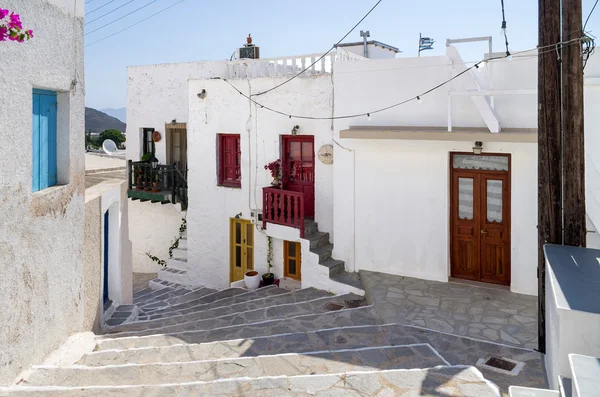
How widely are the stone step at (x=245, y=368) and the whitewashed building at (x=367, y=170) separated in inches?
148

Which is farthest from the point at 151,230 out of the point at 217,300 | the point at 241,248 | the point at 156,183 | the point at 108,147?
the point at 108,147

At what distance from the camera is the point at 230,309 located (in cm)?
1010

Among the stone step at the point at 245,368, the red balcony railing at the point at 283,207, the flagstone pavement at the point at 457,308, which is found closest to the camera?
the stone step at the point at 245,368

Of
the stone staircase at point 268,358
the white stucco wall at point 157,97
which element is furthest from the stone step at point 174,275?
the stone staircase at point 268,358

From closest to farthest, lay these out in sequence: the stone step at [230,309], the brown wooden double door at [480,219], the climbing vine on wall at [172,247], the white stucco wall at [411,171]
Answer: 1. the stone step at [230,309]
2. the white stucco wall at [411,171]
3. the brown wooden double door at [480,219]
4. the climbing vine on wall at [172,247]

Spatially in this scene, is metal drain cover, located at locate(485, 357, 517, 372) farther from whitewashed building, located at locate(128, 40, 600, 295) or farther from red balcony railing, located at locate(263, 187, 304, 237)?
red balcony railing, located at locate(263, 187, 304, 237)

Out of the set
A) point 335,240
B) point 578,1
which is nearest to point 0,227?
point 578,1

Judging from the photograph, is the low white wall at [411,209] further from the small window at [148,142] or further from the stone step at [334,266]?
the small window at [148,142]

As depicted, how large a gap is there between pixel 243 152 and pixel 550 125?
27.7 feet

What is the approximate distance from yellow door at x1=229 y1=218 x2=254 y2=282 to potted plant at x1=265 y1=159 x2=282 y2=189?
1.50 meters

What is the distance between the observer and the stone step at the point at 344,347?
6113 mm

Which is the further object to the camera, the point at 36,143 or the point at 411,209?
the point at 411,209

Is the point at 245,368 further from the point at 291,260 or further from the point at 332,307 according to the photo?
the point at 291,260

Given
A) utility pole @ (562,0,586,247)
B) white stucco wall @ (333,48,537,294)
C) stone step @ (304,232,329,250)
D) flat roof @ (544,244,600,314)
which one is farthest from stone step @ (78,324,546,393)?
stone step @ (304,232,329,250)
